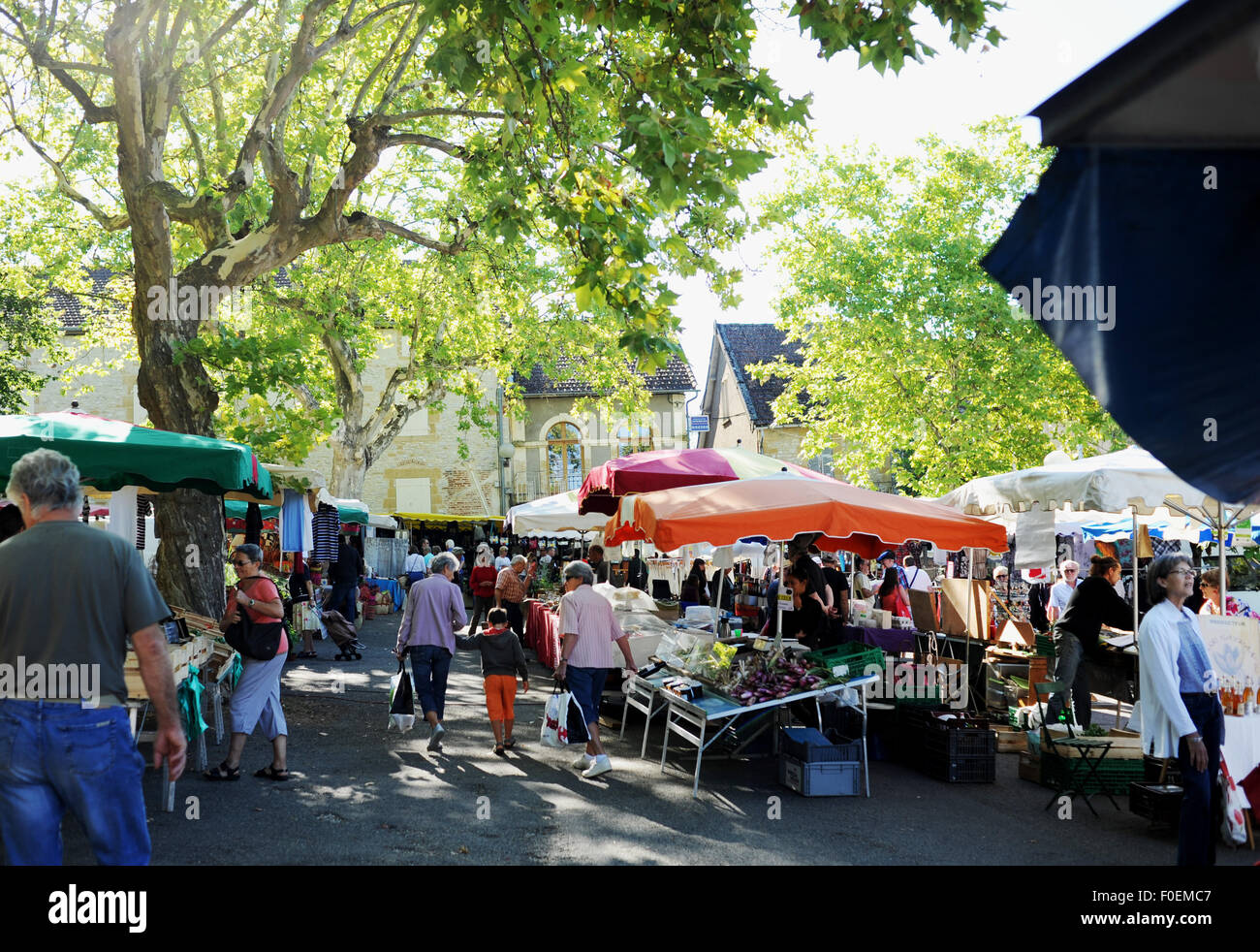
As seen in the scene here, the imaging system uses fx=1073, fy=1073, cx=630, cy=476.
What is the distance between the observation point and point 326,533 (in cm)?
2431

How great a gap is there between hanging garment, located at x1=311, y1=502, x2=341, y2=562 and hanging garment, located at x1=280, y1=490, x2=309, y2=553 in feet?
17.9

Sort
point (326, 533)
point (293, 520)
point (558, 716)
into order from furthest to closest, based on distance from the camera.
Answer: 1. point (326, 533)
2. point (293, 520)
3. point (558, 716)

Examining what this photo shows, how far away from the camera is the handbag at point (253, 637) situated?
8086 mm

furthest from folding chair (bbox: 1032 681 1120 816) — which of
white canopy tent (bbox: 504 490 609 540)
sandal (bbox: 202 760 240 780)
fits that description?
white canopy tent (bbox: 504 490 609 540)

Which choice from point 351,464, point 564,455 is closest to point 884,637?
point 351,464

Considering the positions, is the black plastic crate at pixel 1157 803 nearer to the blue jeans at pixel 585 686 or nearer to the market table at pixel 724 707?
the market table at pixel 724 707

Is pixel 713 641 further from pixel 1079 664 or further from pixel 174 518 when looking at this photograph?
pixel 174 518

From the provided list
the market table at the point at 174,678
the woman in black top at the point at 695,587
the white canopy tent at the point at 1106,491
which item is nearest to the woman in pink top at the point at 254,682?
the market table at the point at 174,678

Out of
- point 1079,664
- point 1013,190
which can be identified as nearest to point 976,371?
point 1013,190

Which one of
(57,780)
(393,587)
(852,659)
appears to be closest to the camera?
(57,780)

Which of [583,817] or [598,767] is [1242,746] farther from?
[598,767]

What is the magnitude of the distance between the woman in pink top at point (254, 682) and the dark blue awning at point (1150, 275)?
23.2ft

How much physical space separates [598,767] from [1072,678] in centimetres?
476
